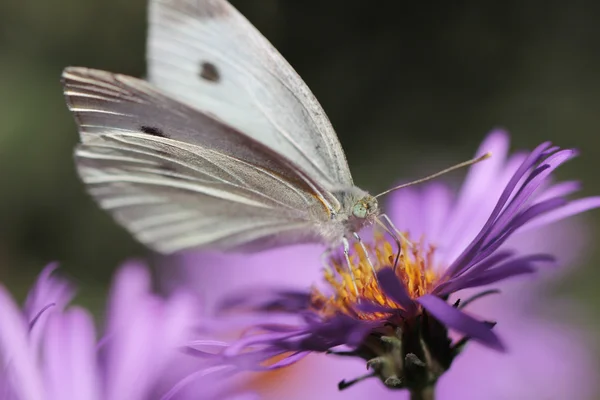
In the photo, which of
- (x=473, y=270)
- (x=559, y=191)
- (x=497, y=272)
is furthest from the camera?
(x=559, y=191)

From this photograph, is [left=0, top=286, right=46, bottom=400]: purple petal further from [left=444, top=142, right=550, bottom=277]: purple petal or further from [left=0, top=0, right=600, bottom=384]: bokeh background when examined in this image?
[left=0, top=0, right=600, bottom=384]: bokeh background

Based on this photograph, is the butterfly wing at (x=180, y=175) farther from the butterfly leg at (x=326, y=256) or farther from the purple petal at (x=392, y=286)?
the purple petal at (x=392, y=286)

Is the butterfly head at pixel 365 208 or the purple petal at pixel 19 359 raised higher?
the butterfly head at pixel 365 208

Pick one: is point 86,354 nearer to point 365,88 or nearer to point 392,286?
point 392,286

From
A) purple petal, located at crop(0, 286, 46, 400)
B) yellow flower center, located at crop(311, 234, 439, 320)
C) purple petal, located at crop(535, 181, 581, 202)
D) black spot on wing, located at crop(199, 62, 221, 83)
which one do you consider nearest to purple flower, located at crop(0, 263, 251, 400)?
purple petal, located at crop(0, 286, 46, 400)

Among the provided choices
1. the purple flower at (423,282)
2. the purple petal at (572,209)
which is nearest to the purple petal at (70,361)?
the purple flower at (423,282)

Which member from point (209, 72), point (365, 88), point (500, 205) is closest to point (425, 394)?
point (500, 205)

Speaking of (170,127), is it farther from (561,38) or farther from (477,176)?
(561,38)
